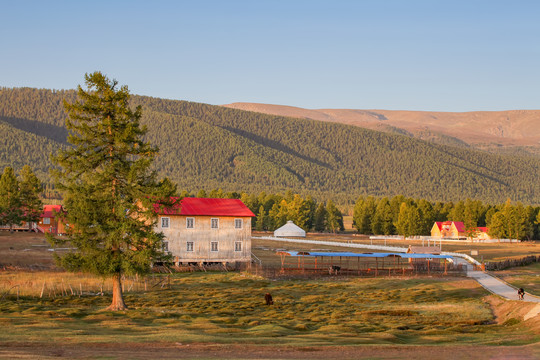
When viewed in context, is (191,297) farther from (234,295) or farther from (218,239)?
(218,239)

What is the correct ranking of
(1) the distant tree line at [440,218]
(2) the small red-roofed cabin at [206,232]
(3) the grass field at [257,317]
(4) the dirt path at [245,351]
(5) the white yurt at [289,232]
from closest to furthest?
(4) the dirt path at [245,351]
(3) the grass field at [257,317]
(2) the small red-roofed cabin at [206,232]
(5) the white yurt at [289,232]
(1) the distant tree line at [440,218]

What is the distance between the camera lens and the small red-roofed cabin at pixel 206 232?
2943 inches

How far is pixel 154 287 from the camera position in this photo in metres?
59.3

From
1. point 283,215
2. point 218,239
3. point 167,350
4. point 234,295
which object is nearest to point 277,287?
point 234,295

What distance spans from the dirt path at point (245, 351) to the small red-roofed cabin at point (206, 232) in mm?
45547

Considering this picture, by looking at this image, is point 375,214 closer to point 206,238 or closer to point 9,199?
point 9,199

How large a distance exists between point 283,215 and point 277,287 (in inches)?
4145

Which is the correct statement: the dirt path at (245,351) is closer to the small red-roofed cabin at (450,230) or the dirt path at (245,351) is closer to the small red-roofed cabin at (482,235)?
the small red-roofed cabin at (482,235)

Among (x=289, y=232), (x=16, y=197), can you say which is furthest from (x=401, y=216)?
(x=16, y=197)

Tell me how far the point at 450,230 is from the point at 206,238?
111034 mm

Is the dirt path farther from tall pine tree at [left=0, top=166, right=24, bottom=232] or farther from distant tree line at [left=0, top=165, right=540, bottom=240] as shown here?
tall pine tree at [left=0, top=166, right=24, bottom=232]

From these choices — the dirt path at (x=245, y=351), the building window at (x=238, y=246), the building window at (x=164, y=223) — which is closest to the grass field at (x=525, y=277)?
the dirt path at (x=245, y=351)

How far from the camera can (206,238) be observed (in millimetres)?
76188

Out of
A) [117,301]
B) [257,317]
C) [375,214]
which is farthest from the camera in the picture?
[375,214]
